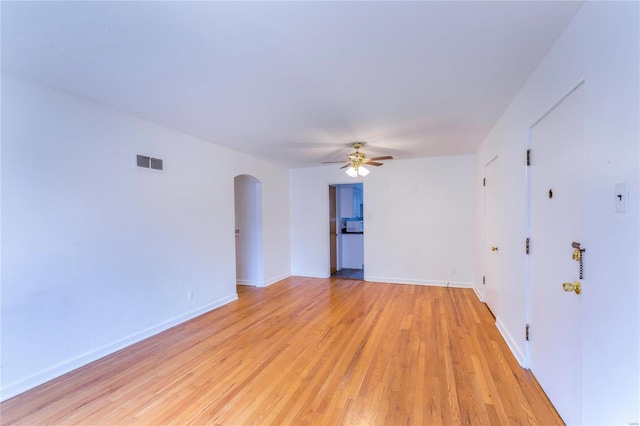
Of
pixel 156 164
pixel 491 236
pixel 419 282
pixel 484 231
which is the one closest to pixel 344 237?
pixel 419 282

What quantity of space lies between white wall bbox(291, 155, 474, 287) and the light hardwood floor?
156 centimetres

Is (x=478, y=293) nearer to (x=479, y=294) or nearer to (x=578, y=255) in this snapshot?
(x=479, y=294)

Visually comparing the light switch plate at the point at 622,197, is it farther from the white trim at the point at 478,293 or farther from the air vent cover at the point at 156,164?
the air vent cover at the point at 156,164

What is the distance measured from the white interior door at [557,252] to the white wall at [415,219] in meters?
2.89

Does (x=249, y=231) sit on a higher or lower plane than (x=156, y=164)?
lower

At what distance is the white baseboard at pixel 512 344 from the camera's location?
2367 millimetres

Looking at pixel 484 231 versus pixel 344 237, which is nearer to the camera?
pixel 484 231

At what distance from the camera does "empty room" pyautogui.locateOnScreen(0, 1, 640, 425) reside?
1.42 meters

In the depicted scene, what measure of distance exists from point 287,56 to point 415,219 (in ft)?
13.7

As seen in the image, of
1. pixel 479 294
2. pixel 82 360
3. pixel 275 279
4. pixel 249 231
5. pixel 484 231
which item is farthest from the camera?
pixel 275 279

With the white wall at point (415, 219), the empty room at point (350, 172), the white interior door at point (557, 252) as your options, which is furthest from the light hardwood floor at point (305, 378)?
the white wall at point (415, 219)

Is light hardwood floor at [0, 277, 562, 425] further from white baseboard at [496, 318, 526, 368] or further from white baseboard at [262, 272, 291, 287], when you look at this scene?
white baseboard at [262, 272, 291, 287]

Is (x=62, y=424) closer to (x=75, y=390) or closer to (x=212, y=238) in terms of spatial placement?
(x=75, y=390)

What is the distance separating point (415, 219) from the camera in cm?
530
